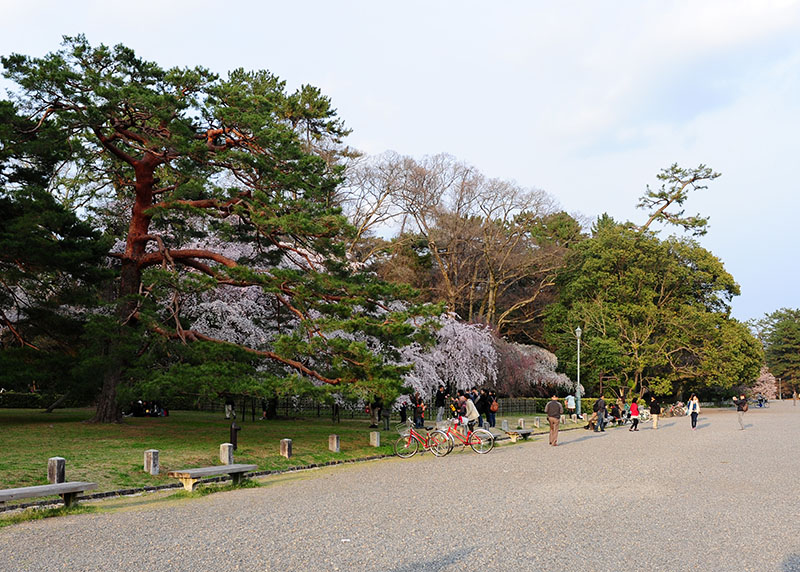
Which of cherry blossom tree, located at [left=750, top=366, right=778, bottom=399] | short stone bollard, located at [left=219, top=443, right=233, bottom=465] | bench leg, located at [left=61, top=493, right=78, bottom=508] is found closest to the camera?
bench leg, located at [left=61, top=493, right=78, bottom=508]

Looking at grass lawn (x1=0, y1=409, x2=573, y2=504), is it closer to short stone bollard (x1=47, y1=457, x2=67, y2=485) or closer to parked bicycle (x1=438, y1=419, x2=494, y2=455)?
short stone bollard (x1=47, y1=457, x2=67, y2=485)

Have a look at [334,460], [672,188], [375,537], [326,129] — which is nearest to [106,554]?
[375,537]

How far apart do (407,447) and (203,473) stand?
791 centimetres

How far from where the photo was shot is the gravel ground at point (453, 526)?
7035mm

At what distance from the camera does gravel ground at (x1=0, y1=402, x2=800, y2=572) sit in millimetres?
7035

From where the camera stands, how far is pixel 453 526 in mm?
8805

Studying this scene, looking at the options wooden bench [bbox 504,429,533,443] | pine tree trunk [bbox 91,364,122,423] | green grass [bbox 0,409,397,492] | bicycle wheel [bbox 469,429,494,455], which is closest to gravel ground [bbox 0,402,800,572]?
green grass [bbox 0,409,397,492]

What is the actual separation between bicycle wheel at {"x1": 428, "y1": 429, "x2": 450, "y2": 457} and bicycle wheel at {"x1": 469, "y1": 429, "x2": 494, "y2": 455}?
1130 mm

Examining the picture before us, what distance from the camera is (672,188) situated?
59281mm

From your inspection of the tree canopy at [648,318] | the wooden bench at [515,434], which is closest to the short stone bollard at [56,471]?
the wooden bench at [515,434]

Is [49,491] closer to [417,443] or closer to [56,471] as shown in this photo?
[56,471]

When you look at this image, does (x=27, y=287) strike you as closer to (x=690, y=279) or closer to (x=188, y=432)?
(x=188, y=432)

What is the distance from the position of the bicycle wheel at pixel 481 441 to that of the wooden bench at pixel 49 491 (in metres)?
11.8

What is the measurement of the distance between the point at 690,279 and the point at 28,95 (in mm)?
47990
